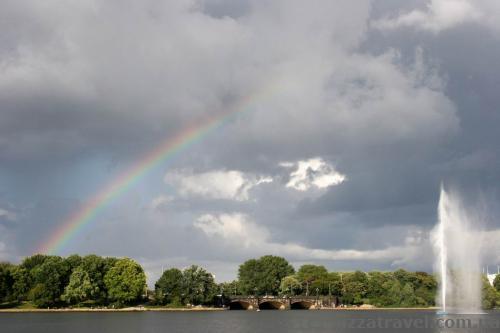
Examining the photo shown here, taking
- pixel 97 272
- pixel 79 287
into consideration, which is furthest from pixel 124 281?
pixel 79 287

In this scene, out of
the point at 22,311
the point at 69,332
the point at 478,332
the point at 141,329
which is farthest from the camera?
the point at 22,311

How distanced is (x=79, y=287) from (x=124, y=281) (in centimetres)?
1388

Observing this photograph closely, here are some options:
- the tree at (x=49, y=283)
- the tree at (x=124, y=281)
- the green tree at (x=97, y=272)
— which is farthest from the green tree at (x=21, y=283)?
the tree at (x=124, y=281)

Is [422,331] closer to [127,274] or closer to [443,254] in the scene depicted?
[443,254]

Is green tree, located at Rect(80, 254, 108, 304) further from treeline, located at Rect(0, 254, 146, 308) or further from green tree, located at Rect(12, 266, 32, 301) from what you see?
green tree, located at Rect(12, 266, 32, 301)

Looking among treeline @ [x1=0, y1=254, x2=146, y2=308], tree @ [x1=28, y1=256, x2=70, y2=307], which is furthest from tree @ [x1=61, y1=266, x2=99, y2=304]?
tree @ [x1=28, y1=256, x2=70, y2=307]

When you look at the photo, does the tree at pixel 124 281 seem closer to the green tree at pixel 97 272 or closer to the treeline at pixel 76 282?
the treeline at pixel 76 282

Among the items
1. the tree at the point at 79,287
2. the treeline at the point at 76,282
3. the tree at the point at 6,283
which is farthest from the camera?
the tree at the point at 6,283

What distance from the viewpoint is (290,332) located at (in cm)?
10550

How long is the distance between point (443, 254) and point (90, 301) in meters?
120

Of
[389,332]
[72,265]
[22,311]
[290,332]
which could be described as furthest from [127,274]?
[389,332]

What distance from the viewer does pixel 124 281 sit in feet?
616

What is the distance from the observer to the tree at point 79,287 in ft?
591

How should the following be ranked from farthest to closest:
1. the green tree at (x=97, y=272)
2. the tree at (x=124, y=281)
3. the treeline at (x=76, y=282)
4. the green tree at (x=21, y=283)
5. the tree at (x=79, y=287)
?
the green tree at (x=21, y=283), the tree at (x=124, y=281), the green tree at (x=97, y=272), the treeline at (x=76, y=282), the tree at (x=79, y=287)
